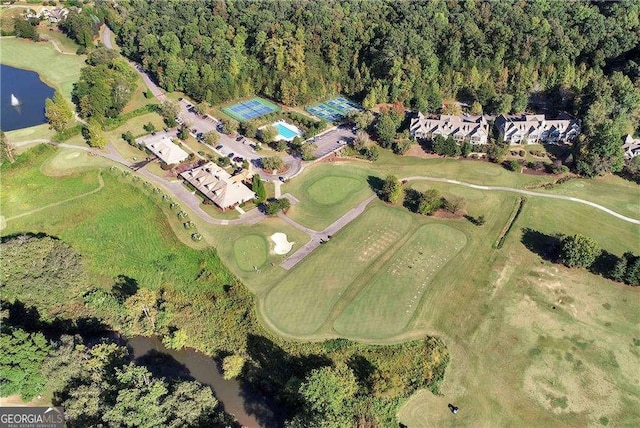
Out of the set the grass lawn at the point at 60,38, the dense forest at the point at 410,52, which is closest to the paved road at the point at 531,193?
the dense forest at the point at 410,52

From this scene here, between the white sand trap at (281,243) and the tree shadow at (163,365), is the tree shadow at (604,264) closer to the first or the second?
the white sand trap at (281,243)

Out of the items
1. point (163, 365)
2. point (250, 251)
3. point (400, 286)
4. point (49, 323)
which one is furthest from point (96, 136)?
point (400, 286)

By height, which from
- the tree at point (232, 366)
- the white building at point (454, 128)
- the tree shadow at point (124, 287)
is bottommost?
the tree shadow at point (124, 287)

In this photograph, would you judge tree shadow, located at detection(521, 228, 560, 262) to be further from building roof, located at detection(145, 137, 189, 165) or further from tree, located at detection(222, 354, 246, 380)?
building roof, located at detection(145, 137, 189, 165)

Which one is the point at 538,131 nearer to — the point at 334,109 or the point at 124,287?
the point at 334,109

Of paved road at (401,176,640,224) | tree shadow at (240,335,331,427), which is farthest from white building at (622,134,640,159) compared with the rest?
tree shadow at (240,335,331,427)

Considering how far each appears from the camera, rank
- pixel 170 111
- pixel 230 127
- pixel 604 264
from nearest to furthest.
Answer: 1. pixel 604 264
2. pixel 230 127
3. pixel 170 111

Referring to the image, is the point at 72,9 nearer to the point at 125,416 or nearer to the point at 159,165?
the point at 159,165
